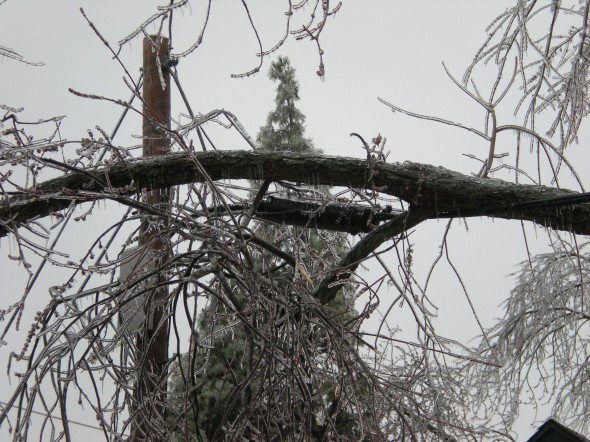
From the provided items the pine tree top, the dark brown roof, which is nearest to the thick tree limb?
the dark brown roof

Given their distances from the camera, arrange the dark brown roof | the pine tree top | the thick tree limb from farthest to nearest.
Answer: the pine tree top, the thick tree limb, the dark brown roof

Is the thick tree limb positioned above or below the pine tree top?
below

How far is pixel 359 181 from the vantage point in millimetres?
4117

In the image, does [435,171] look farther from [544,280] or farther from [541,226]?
[544,280]

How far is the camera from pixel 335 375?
3.74m

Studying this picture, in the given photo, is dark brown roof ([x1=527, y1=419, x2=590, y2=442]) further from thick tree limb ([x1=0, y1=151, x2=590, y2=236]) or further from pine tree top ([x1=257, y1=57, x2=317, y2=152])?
pine tree top ([x1=257, y1=57, x2=317, y2=152])

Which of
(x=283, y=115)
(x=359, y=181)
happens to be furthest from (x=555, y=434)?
(x=283, y=115)

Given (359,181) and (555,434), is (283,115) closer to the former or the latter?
(359,181)

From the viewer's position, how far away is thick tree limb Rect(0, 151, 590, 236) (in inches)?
161

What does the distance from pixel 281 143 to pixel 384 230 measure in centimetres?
611

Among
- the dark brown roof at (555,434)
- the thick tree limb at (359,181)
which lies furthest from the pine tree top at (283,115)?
the dark brown roof at (555,434)

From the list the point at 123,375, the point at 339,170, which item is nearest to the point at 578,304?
the point at 339,170

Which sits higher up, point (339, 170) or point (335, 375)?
point (339, 170)

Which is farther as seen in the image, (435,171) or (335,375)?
(435,171)
